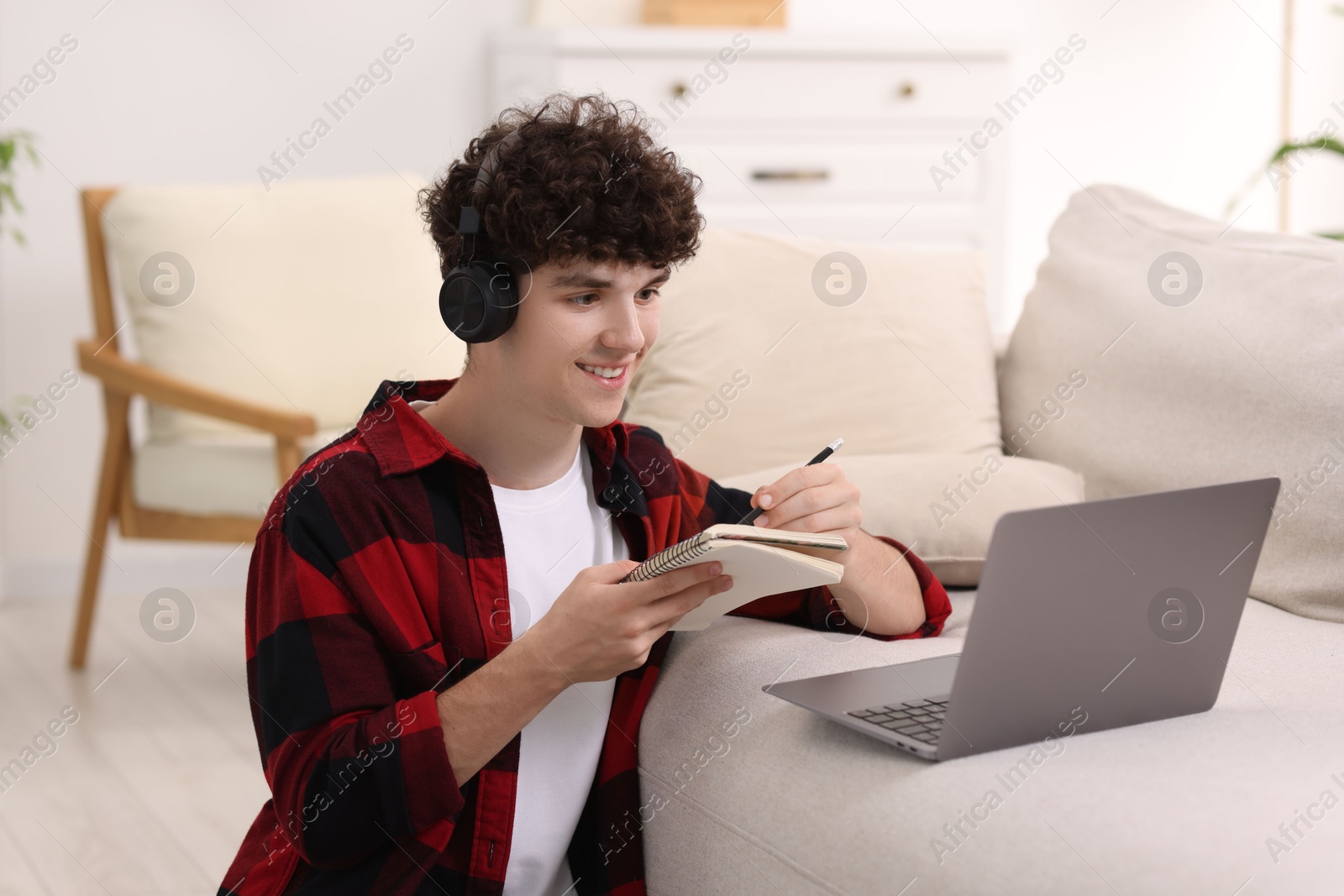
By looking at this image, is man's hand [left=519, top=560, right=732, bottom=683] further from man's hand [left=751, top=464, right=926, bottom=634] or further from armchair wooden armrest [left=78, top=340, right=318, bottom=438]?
armchair wooden armrest [left=78, top=340, right=318, bottom=438]

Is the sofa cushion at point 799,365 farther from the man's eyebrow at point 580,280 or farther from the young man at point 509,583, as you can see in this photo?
the man's eyebrow at point 580,280

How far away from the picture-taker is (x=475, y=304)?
102 cm

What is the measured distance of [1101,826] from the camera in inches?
30.6

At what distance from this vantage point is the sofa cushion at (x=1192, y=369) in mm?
1352

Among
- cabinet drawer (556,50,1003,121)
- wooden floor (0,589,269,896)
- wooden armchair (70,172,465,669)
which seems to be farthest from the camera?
cabinet drawer (556,50,1003,121)

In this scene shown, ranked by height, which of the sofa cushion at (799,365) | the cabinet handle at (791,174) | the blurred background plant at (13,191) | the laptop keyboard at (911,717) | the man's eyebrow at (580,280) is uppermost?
the blurred background plant at (13,191)

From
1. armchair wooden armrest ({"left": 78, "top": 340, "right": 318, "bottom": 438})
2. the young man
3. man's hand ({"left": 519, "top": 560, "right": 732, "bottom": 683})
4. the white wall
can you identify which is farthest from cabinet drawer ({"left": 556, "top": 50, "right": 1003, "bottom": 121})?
man's hand ({"left": 519, "top": 560, "right": 732, "bottom": 683})

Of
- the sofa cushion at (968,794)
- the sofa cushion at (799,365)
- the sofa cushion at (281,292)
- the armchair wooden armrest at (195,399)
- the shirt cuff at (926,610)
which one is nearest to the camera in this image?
the sofa cushion at (968,794)

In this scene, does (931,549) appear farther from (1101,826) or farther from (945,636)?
(1101,826)

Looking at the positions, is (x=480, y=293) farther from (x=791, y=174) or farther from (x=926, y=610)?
(x=791, y=174)

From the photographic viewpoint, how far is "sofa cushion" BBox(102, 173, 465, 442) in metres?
2.56

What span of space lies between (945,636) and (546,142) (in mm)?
639

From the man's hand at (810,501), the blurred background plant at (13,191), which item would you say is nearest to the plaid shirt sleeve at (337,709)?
the man's hand at (810,501)

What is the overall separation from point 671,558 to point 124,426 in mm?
1994
